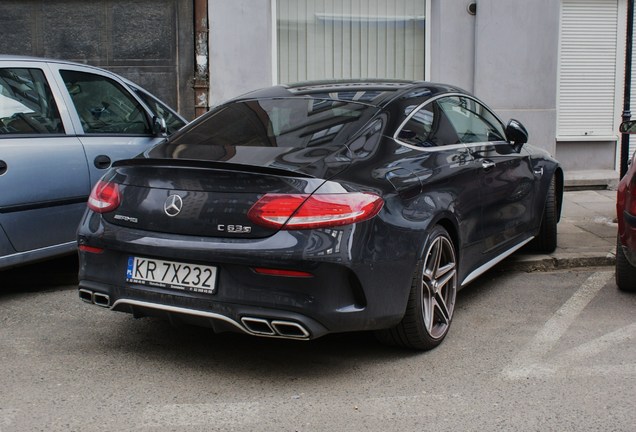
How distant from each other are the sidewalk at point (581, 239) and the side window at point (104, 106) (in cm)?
322

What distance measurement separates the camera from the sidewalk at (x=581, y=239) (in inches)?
267

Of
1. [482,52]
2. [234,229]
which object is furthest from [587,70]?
[234,229]

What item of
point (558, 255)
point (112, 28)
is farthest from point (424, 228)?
point (112, 28)

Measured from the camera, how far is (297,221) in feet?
12.7

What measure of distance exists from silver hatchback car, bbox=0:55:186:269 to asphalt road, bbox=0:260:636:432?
1.67 ft

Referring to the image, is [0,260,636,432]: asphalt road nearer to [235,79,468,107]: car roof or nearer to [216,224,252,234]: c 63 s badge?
[216,224,252,234]: c 63 s badge

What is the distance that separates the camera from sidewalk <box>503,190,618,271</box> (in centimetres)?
679

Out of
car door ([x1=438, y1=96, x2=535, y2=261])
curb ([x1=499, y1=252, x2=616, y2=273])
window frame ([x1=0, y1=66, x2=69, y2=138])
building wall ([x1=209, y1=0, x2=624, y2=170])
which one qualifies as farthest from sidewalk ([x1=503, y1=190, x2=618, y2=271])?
window frame ([x1=0, y1=66, x2=69, y2=138])

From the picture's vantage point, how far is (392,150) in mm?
4508

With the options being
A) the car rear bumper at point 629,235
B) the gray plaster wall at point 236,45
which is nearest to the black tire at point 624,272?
the car rear bumper at point 629,235

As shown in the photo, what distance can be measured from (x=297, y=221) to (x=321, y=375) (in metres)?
0.89

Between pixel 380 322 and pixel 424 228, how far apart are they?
0.59 meters

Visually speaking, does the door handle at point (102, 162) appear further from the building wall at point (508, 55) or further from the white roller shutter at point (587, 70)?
the white roller shutter at point (587, 70)

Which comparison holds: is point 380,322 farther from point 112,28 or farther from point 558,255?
point 112,28
